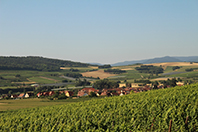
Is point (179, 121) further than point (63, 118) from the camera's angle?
No

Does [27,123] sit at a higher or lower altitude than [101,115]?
lower

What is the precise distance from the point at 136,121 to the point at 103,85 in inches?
4844

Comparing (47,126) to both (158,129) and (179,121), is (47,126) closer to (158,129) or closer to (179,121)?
(158,129)

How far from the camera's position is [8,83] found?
144000 mm

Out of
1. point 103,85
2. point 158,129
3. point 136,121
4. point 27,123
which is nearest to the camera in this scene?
point 158,129

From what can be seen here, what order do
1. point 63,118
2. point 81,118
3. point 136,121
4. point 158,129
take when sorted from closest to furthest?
point 158,129
point 136,121
point 81,118
point 63,118

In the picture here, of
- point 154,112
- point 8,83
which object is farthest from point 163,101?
point 8,83

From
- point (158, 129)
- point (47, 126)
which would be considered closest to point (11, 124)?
point (47, 126)

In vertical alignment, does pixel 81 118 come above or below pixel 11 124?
above

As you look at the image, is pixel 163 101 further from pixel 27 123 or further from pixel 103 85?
pixel 103 85

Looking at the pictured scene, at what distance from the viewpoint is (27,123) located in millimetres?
26172

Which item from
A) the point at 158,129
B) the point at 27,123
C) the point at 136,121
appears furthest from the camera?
the point at 27,123

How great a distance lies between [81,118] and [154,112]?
6565mm

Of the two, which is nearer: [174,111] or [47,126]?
[174,111]
